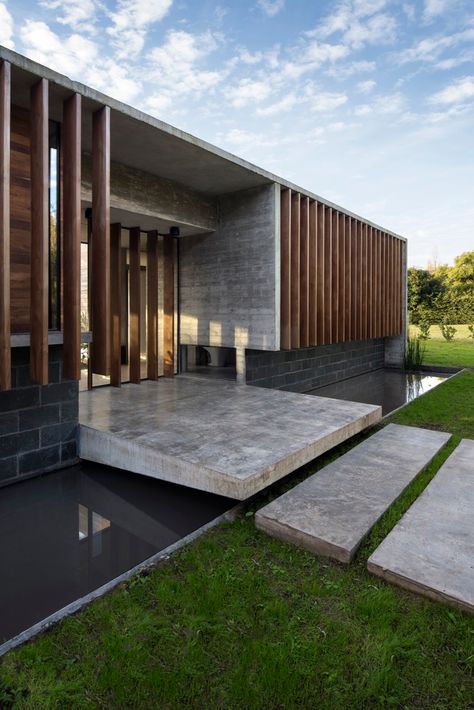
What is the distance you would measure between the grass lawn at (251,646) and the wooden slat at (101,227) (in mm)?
2651

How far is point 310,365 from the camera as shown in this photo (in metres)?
10.3

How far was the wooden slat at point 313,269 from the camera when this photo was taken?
8.48 metres

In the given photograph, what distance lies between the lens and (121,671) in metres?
1.91

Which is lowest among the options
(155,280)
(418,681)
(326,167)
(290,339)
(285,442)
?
(418,681)

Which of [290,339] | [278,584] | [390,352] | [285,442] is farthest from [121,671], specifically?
[390,352]

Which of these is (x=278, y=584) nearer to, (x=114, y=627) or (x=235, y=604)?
(x=235, y=604)

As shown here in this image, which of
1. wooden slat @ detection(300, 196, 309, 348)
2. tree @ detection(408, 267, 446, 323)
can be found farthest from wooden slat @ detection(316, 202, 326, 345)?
tree @ detection(408, 267, 446, 323)

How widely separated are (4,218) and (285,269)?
503 cm

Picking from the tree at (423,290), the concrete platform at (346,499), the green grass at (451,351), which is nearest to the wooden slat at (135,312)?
the concrete platform at (346,499)

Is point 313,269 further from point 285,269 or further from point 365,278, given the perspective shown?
point 365,278

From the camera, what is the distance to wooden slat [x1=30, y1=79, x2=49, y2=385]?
158 inches

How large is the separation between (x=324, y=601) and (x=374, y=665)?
49cm

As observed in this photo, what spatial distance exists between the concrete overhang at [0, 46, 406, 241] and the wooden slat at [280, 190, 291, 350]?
1.30 ft

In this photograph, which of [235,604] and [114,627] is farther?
[235,604]
